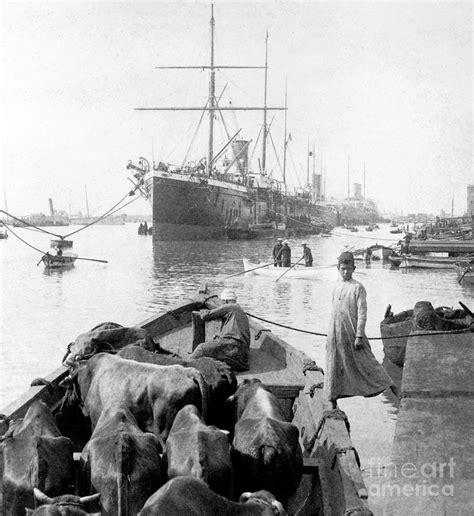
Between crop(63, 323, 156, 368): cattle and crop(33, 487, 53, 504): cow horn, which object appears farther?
crop(63, 323, 156, 368): cattle

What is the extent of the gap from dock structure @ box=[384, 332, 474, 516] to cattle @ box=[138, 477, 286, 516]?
1.57 meters

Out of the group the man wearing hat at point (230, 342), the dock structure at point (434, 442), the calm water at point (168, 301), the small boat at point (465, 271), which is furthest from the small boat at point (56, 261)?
the dock structure at point (434, 442)

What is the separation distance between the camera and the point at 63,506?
12.2 ft

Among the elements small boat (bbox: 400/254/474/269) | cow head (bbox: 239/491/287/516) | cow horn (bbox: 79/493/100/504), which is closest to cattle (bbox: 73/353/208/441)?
cow horn (bbox: 79/493/100/504)

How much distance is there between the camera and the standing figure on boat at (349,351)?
748cm

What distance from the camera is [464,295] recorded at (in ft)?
82.3

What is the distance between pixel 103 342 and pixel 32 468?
3.72m

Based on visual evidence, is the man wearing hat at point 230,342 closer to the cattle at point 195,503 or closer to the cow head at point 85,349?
the cow head at point 85,349

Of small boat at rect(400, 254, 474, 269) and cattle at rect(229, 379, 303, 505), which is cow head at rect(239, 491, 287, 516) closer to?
cattle at rect(229, 379, 303, 505)

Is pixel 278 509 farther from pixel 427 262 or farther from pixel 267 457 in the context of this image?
pixel 427 262

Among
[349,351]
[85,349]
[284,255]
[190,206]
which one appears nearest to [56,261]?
[284,255]

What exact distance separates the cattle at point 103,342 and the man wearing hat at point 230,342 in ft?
2.43

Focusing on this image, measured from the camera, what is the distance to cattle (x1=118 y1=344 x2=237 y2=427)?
235 inches

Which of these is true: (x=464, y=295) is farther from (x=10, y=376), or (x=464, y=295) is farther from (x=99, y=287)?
(x=10, y=376)
